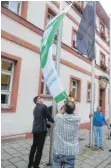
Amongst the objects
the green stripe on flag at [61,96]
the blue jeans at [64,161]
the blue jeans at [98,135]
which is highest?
the green stripe on flag at [61,96]

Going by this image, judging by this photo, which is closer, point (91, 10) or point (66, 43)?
point (91, 10)

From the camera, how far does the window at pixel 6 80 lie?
7824 millimetres

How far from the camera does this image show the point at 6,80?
7.99m

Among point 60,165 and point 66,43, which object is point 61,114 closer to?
point 60,165

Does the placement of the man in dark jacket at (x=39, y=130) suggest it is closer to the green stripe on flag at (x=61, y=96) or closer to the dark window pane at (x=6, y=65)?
the green stripe on flag at (x=61, y=96)

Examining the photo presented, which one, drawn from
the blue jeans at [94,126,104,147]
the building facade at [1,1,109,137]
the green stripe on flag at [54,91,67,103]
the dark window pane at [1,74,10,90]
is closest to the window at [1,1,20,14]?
the building facade at [1,1,109,137]

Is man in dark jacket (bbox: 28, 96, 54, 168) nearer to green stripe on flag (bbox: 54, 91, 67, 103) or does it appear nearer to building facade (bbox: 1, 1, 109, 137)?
green stripe on flag (bbox: 54, 91, 67, 103)

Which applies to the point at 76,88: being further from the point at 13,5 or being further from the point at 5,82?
the point at 13,5

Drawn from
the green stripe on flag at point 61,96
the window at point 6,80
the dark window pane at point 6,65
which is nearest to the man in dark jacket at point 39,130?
the green stripe on flag at point 61,96

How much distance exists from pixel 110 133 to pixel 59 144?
7.10 m

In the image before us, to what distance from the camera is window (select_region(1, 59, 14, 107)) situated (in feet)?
25.7

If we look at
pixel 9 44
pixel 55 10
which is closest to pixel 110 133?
pixel 9 44

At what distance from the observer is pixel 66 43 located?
1166 centimetres

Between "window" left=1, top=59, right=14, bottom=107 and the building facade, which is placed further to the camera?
"window" left=1, top=59, right=14, bottom=107
